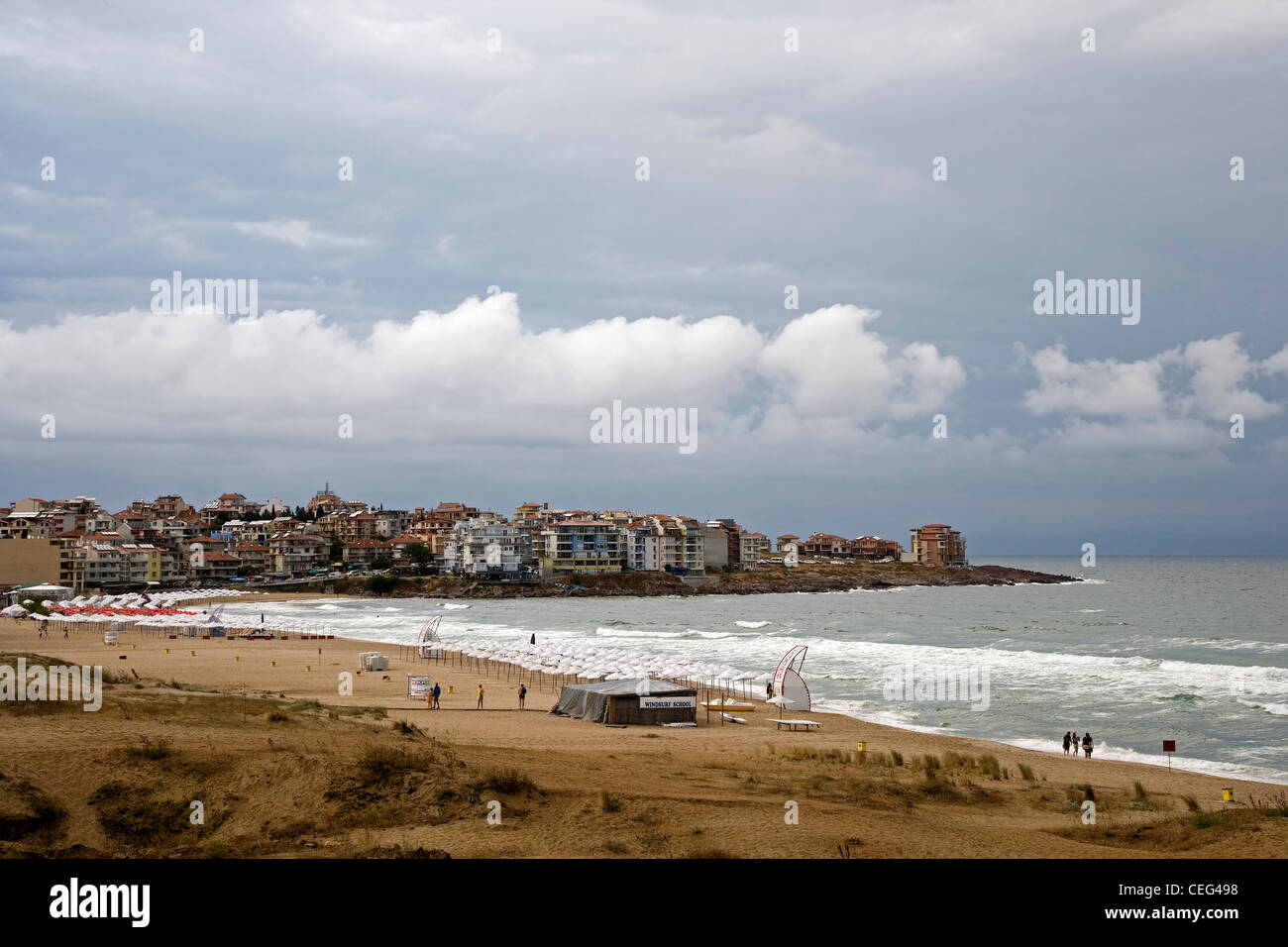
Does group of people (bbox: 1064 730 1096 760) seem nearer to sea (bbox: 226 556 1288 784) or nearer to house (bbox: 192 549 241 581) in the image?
sea (bbox: 226 556 1288 784)

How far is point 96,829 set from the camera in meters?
11.4

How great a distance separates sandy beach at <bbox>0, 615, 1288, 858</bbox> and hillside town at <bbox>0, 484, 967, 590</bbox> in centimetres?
9818

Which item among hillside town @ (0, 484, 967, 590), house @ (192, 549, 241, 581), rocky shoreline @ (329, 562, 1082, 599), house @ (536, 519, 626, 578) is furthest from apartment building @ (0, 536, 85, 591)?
house @ (536, 519, 626, 578)

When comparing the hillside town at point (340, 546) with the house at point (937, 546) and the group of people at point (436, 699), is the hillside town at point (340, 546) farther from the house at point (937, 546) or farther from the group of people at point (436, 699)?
the group of people at point (436, 699)

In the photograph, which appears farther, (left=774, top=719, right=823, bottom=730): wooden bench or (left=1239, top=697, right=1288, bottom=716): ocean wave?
(left=1239, top=697, right=1288, bottom=716): ocean wave

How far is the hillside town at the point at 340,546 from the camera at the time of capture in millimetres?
106688

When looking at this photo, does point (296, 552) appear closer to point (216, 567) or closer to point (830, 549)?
point (216, 567)

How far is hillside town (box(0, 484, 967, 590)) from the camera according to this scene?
10669cm

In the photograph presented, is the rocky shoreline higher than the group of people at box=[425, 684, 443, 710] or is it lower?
lower

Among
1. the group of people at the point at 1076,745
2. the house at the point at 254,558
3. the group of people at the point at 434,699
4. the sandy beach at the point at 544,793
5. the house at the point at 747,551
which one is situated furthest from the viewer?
the house at the point at 747,551

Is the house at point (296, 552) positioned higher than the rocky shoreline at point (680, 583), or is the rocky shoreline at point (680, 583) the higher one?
the house at point (296, 552)

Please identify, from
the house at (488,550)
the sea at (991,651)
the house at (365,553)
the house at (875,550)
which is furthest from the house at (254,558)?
the house at (875,550)

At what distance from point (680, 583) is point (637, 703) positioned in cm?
9571

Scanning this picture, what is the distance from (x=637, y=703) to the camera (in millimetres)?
24469
